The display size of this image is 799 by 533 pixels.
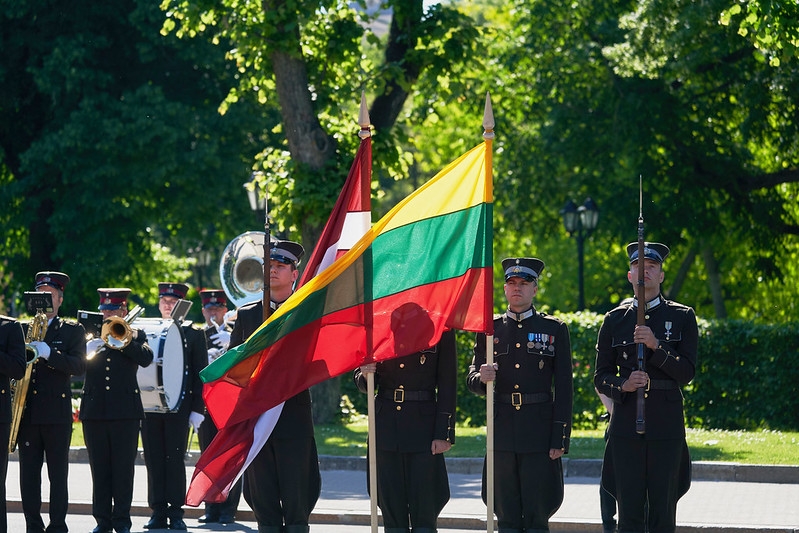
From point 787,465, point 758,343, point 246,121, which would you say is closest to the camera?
point 787,465

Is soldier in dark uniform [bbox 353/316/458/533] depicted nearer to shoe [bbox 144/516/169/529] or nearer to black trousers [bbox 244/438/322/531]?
black trousers [bbox 244/438/322/531]

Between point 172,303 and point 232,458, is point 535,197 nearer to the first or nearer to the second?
point 172,303

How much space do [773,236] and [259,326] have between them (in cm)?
2073

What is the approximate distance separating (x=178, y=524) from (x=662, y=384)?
5163mm

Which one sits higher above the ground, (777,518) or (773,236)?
(773,236)

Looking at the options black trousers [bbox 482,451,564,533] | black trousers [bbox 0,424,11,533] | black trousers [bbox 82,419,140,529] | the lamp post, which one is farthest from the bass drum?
the lamp post

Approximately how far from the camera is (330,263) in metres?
8.95

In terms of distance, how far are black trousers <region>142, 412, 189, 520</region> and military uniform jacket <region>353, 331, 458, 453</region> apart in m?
3.77

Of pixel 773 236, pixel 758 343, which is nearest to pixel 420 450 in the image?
pixel 758 343

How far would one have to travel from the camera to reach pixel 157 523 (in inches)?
484

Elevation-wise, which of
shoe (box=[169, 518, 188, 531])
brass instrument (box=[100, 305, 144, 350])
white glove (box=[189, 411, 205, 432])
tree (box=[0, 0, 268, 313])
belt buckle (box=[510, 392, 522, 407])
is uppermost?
tree (box=[0, 0, 268, 313])

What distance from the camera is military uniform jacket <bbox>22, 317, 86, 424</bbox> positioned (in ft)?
36.2

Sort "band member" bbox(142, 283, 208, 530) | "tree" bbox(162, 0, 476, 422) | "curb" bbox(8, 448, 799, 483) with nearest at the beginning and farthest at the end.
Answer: "band member" bbox(142, 283, 208, 530)
"curb" bbox(8, 448, 799, 483)
"tree" bbox(162, 0, 476, 422)

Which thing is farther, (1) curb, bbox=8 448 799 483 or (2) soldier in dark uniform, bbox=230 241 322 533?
(1) curb, bbox=8 448 799 483
